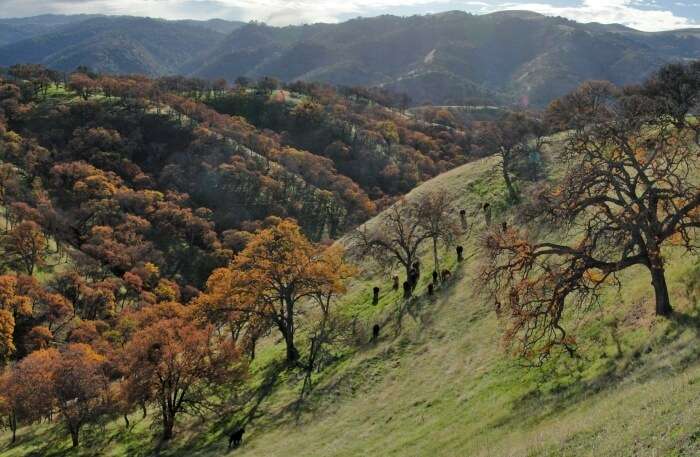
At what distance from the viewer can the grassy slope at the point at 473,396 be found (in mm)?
19062

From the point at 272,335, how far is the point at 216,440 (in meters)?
23.9

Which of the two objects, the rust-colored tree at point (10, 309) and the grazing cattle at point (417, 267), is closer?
the grazing cattle at point (417, 267)

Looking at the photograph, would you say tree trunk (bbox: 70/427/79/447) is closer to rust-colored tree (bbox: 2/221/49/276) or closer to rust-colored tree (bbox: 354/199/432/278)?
rust-colored tree (bbox: 354/199/432/278)

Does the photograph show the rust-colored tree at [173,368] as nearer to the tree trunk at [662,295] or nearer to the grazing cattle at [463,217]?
the grazing cattle at [463,217]

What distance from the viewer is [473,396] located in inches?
1271

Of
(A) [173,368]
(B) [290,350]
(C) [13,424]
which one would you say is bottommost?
(C) [13,424]

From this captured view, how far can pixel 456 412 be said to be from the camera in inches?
1233

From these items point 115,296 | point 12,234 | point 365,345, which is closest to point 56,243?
point 12,234

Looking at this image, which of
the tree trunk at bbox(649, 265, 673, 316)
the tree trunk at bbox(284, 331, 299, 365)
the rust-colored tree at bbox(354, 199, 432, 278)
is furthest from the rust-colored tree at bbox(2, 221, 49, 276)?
the tree trunk at bbox(649, 265, 673, 316)

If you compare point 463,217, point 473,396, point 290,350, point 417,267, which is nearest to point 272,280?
point 290,350

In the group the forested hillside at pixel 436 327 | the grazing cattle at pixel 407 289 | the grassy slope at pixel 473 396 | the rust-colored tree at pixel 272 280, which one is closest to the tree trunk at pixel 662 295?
the forested hillside at pixel 436 327

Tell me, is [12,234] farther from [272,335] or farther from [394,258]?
[394,258]

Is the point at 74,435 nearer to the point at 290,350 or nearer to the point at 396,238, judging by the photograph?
the point at 290,350

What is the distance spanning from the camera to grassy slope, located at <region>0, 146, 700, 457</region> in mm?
19062
